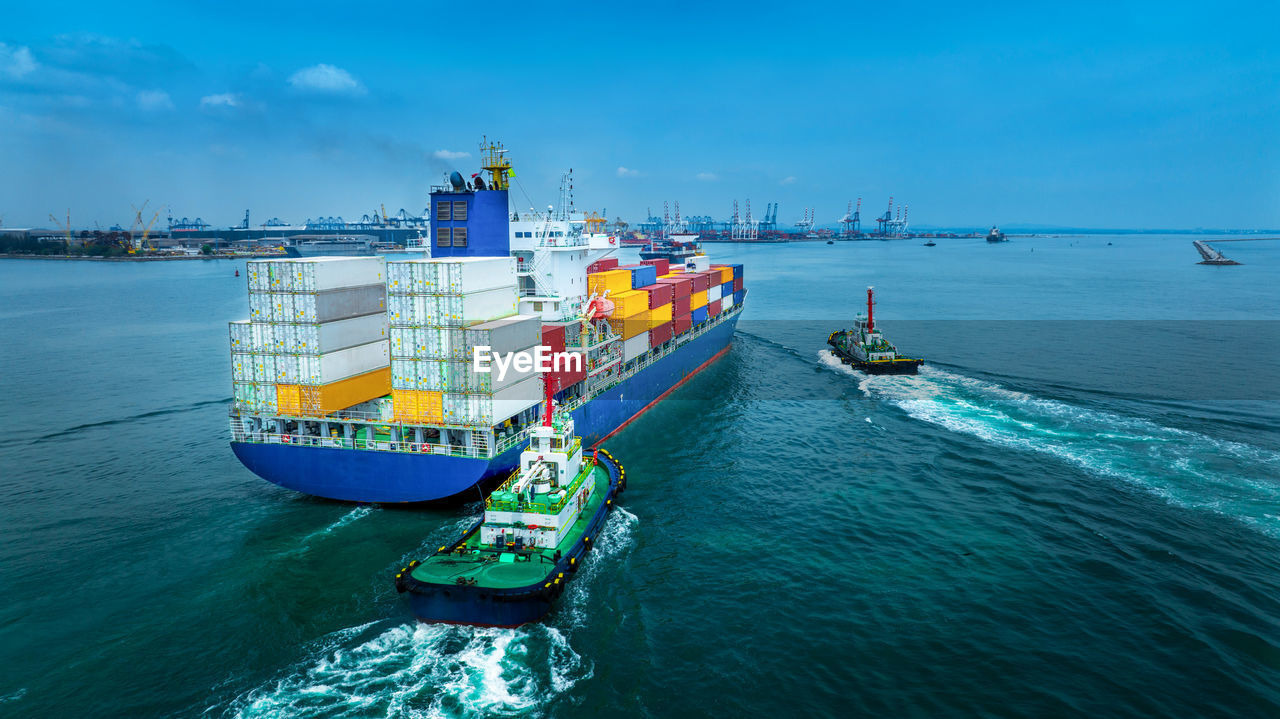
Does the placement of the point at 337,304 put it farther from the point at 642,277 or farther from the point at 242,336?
the point at 642,277

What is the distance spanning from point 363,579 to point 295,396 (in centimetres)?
951

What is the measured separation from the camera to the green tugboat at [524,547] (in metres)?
20.7

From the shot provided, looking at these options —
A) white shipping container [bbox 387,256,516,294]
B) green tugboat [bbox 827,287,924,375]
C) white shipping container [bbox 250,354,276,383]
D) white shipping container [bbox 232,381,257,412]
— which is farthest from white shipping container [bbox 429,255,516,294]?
green tugboat [bbox 827,287,924,375]

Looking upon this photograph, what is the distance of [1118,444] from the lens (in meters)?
36.6

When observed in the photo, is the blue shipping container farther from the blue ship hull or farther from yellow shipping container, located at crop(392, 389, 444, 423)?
yellow shipping container, located at crop(392, 389, 444, 423)

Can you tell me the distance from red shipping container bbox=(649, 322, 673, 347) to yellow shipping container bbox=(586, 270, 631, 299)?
3758 mm

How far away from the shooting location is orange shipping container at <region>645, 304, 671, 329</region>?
1859 inches

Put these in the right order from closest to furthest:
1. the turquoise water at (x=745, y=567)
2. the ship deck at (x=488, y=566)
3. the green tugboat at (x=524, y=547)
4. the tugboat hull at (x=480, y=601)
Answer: the turquoise water at (x=745, y=567), the tugboat hull at (x=480, y=601), the green tugboat at (x=524, y=547), the ship deck at (x=488, y=566)

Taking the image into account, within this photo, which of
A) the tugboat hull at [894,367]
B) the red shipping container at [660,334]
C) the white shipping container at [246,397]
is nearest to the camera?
the white shipping container at [246,397]

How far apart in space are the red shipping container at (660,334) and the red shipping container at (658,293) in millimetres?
1667

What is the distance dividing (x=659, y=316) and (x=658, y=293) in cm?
174

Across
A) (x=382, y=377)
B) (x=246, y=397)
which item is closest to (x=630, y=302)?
(x=382, y=377)

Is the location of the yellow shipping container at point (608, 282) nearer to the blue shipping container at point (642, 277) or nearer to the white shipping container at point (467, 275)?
the blue shipping container at point (642, 277)

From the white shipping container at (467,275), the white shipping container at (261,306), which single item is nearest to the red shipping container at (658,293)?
the white shipping container at (467,275)
